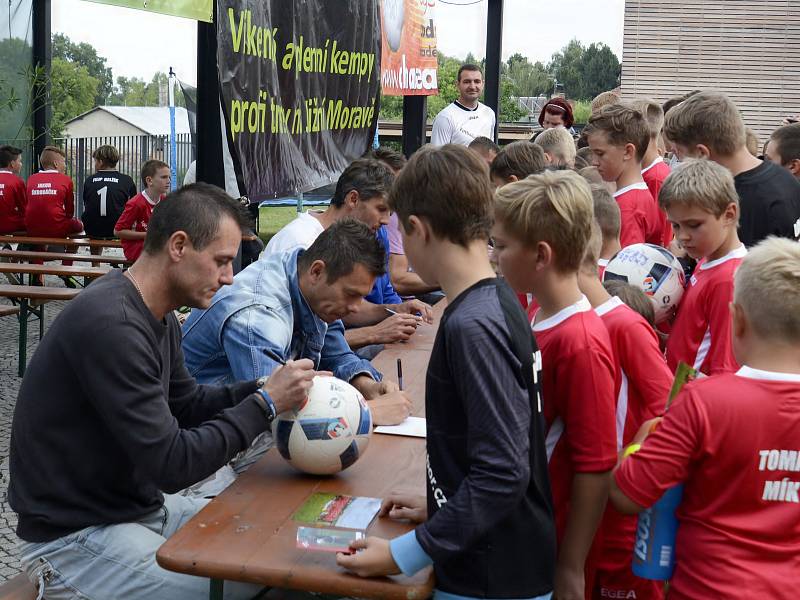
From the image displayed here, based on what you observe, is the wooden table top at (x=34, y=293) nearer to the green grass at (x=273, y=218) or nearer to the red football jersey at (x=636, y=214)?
the red football jersey at (x=636, y=214)

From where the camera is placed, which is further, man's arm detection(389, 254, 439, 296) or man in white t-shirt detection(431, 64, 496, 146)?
man in white t-shirt detection(431, 64, 496, 146)

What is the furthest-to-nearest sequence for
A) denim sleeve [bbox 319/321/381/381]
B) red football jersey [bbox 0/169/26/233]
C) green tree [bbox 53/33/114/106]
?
green tree [bbox 53/33/114/106]
red football jersey [bbox 0/169/26/233]
denim sleeve [bbox 319/321/381/381]

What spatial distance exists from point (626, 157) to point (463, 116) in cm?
563

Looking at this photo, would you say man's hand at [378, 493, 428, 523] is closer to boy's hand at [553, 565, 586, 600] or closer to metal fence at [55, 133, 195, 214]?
boy's hand at [553, 565, 586, 600]

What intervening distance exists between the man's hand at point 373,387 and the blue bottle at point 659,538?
145cm

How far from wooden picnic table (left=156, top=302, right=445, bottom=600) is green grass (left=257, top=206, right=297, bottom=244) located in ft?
53.2

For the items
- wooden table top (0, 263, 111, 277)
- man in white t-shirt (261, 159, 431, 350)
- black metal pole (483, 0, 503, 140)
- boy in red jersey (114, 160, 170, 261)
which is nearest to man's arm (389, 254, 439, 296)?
man in white t-shirt (261, 159, 431, 350)

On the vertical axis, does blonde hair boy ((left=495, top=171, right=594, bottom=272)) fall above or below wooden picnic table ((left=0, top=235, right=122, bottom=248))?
above

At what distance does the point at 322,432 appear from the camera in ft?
9.41

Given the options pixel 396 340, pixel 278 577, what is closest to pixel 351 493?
pixel 278 577

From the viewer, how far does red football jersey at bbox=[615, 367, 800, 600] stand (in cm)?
227

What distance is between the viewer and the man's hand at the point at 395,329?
503 centimetres

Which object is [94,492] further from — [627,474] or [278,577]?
[627,474]

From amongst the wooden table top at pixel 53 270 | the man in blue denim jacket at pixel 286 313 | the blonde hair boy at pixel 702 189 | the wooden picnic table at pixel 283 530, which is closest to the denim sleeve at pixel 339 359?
the man in blue denim jacket at pixel 286 313
